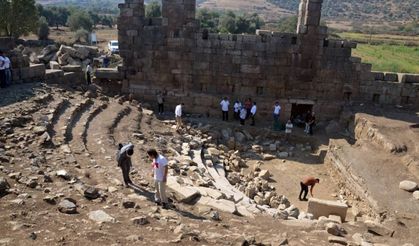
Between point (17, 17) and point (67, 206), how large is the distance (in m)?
38.3

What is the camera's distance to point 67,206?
738cm

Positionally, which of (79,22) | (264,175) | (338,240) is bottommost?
(264,175)

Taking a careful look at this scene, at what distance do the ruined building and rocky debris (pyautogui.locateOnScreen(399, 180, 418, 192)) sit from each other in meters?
6.50

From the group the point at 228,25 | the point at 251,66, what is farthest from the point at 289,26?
the point at 251,66

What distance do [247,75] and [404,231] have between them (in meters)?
9.86

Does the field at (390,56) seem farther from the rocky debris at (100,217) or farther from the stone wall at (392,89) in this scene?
the rocky debris at (100,217)

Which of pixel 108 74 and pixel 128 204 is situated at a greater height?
pixel 108 74

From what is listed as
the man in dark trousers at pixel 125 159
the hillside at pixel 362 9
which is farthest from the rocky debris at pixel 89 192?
the hillside at pixel 362 9

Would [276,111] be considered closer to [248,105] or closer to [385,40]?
[248,105]

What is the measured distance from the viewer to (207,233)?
743 centimetres

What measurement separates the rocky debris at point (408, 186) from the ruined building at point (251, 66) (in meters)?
6.50

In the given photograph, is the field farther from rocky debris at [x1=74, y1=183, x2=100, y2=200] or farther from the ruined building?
rocky debris at [x1=74, y1=183, x2=100, y2=200]

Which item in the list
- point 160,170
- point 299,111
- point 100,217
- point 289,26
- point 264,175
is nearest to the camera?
point 100,217

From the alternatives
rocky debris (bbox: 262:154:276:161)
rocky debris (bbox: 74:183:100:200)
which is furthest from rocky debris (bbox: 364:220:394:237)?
rocky debris (bbox: 262:154:276:161)
